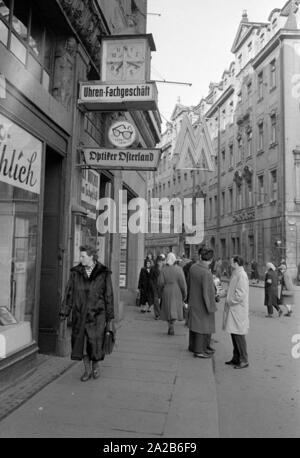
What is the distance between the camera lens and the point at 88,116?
338 inches

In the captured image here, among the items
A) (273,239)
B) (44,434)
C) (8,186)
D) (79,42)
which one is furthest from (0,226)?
(273,239)

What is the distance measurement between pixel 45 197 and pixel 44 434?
14.1ft

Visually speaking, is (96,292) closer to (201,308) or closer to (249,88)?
(201,308)

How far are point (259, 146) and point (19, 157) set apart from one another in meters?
30.1

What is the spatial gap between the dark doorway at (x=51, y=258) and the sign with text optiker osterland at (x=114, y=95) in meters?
1.20

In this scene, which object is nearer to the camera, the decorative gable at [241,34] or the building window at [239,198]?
the decorative gable at [241,34]

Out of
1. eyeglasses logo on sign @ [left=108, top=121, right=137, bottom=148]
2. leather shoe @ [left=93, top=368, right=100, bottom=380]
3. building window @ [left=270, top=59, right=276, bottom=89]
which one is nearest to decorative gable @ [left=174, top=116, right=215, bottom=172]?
eyeglasses logo on sign @ [left=108, top=121, right=137, bottom=148]

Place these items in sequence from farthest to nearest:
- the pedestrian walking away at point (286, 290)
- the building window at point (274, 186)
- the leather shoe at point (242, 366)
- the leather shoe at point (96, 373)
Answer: the building window at point (274, 186) < the pedestrian walking away at point (286, 290) < the leather shoe at point (242, 366) < the leather shoe at point (96, 373)

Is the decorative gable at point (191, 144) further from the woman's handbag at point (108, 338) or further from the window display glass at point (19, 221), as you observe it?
the woman's handbag at point (108, 338)

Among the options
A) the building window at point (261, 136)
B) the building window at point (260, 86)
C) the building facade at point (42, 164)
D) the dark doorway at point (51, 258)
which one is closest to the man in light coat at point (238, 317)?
the building facade at point (42, 164)

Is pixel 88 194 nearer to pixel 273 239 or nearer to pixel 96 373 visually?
pixel 96 373

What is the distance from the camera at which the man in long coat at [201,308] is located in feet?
24.4

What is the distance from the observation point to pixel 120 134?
9609mm

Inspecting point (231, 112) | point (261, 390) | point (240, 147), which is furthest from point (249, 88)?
point (261, 390)
